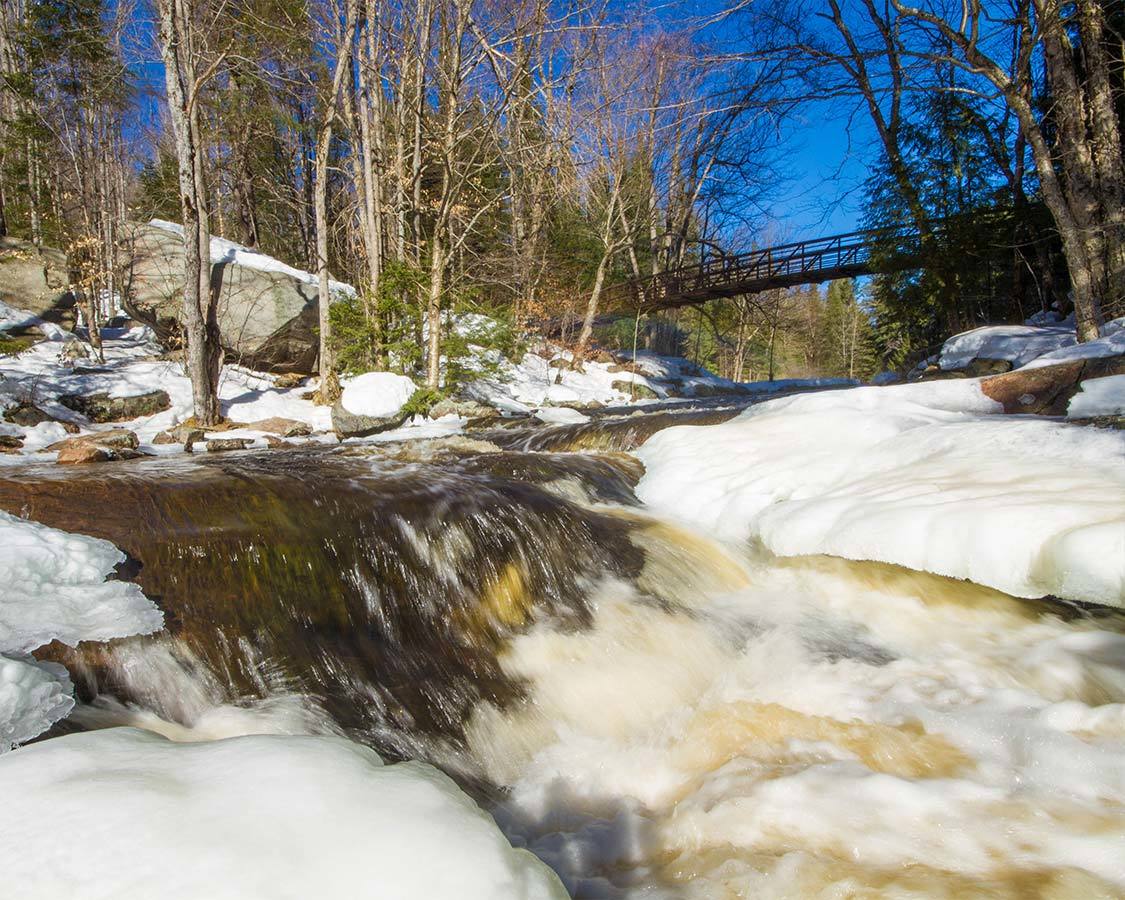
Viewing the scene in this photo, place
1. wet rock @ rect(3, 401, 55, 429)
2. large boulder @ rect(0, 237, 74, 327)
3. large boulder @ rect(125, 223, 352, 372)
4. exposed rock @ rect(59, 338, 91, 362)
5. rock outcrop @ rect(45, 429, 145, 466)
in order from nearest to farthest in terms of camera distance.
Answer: rock outcrop @ rect(45, 429, 145, 466) < wet rock @ rect(3, 401, 55, 429) < exposed rock @ rect(59, 338, 91, 362) < large boulder @ rect(125, 223, 352, 372) < large boulder @ rect(0, 237, 74, 327)

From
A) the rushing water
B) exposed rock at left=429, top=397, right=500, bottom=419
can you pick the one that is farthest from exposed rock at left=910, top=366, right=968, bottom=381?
exposed rock at left=429, top=397, right=500, bottom=419

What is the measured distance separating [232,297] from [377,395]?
453 cm

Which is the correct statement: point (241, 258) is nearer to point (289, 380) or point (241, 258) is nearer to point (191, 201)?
point (289, 380)

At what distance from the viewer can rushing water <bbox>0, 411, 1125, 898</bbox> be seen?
1512mm

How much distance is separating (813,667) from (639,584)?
99 cm

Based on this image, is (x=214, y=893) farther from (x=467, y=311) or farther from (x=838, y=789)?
(x=467, y=311)

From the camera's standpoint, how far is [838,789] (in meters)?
1.66

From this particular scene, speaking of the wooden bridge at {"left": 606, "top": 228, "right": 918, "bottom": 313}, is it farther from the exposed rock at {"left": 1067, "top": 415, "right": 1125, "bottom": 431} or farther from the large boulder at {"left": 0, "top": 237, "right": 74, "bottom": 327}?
the large boulder at {"left": 0, "top": 237, "right": 74, "bottom": 327}

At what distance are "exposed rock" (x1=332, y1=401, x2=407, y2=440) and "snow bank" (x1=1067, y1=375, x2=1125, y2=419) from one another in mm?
7758

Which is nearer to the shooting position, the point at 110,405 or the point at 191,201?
the point at 191,201

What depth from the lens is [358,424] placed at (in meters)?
8.34

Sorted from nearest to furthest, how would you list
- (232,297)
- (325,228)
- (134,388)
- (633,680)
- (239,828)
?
(239,828) → (633,680) → (134,388) → (325,228) → (232,297)

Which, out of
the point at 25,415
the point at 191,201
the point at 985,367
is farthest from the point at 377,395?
the point at 985,367

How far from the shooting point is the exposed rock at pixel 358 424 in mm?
8305
